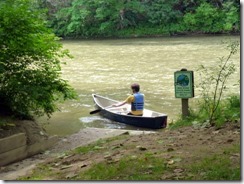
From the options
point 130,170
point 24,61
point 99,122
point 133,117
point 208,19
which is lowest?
point 99,122

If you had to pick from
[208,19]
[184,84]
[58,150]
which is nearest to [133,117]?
[184,84]

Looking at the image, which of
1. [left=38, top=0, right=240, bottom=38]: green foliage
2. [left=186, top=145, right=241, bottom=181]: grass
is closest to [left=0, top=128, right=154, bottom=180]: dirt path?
[left=186, top=145, right=241, bottom=181]: grass

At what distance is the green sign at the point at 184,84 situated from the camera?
8258 mm

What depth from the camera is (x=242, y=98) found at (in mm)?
5277

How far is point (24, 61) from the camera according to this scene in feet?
29.9

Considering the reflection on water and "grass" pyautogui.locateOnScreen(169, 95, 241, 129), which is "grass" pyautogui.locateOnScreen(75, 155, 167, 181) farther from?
the reflection on water

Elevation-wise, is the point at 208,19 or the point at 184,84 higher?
the point at 208,19

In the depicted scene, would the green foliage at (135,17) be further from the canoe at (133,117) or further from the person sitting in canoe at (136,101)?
the person sitting in canoe at (136,101)

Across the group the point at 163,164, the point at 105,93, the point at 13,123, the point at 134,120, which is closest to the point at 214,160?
the point at 163,164

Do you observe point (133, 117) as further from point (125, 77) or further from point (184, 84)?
point (125, 77)

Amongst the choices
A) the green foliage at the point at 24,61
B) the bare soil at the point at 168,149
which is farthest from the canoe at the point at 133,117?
the bare soil at the point at 168,149

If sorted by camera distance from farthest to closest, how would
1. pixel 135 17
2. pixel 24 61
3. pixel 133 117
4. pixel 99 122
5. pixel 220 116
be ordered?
pixel 135 17
pixel 99 122
pixel 133 117
pixel 24 61
pixel 220 116

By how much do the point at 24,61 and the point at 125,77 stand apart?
1225 cm

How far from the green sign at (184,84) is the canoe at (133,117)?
285 cm
